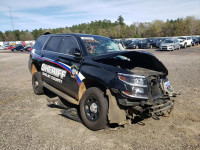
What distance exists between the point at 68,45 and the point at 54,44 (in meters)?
0.79

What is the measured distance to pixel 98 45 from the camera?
459 cm

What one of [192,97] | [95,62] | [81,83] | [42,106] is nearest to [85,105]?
[81,83]

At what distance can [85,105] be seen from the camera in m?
3.86

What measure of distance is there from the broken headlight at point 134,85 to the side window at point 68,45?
1.68 m

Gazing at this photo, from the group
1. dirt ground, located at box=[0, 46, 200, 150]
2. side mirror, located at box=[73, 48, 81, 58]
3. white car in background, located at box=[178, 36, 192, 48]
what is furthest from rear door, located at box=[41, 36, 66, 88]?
white car in background, located at box=[178, 36, 192, 48]

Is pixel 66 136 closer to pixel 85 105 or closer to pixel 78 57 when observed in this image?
pixel 85 105

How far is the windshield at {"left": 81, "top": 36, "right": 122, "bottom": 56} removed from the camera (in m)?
4.29

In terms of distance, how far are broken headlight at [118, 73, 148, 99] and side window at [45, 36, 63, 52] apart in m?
2.49

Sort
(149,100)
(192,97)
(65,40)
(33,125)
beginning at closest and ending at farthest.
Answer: (149,100) < (33,125) < (65,40) < (192,97)

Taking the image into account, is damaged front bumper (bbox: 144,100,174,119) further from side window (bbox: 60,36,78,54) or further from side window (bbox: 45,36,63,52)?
side window (bbox: 45,36,63,52)

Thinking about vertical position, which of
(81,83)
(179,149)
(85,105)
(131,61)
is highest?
(131,61)

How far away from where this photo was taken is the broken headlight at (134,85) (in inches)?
126

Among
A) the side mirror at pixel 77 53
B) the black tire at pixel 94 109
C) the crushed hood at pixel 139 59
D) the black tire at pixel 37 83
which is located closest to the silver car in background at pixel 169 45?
the black tire at pixel 37 83

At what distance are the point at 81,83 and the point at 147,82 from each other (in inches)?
56.5
